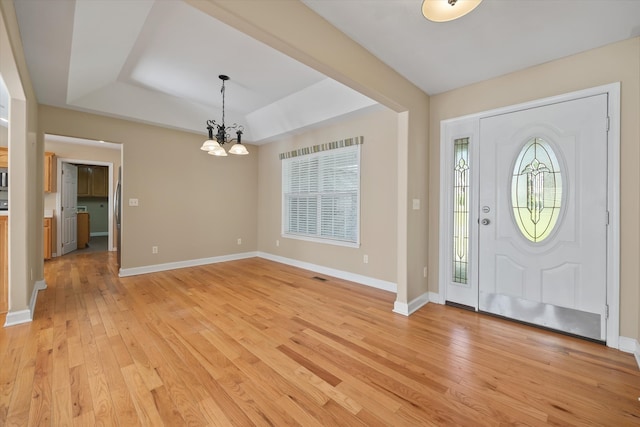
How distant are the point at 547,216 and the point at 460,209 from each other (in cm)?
79

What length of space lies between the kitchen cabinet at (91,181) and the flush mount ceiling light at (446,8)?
34.7 ft

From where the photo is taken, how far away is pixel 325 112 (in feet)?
13.3

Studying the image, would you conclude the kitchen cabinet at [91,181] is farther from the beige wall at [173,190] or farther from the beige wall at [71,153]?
the beige wall at [173,190]

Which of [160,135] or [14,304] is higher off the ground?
[160,135]

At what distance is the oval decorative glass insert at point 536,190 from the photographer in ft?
8.34

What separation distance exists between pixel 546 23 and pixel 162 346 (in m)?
4.02

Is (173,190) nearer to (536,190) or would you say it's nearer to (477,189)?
(477,189)

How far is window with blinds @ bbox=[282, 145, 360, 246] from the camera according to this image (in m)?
4.21

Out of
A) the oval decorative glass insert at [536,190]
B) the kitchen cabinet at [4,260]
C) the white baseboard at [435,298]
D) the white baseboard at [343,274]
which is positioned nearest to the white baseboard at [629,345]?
the oval decorative glass insert at [536,190]

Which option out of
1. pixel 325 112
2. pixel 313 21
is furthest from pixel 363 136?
pixel 313 21

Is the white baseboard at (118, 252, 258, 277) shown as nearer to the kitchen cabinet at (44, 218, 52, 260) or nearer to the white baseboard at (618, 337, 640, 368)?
the kitchen cabinet at (44, 218, 52, 260)

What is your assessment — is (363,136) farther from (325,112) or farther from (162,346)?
(162,346)

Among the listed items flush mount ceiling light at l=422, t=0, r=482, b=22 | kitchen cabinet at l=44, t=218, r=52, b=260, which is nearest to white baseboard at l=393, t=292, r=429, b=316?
flush mount ceiling light at l=422, t=0, r=482, b=22

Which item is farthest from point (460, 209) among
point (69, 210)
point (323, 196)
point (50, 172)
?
point (69, 210)
